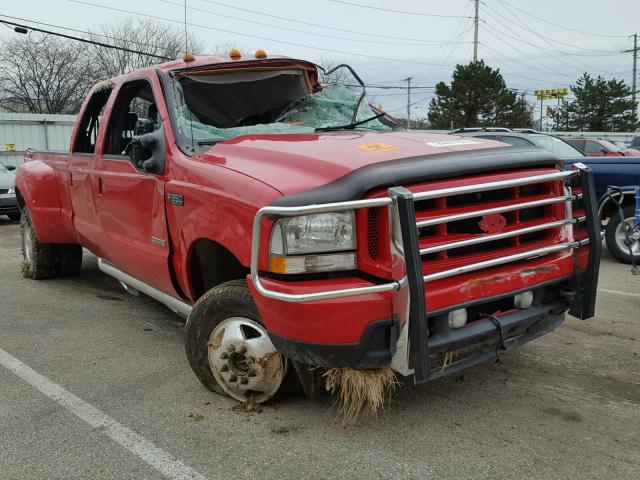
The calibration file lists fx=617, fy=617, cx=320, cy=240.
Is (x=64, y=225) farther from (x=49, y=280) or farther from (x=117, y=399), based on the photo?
(x=117, y=399)

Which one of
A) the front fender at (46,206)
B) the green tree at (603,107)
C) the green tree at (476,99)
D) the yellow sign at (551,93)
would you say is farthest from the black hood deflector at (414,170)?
the yellow sign at (551,93)

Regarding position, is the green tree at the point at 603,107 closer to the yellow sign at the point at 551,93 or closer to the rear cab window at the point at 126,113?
the yellow sign at the point at 551,93

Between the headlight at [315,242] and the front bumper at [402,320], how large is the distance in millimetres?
103

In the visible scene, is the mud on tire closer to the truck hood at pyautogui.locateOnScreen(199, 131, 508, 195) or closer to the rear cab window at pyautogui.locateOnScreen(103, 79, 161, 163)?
the rear cab window at pyautogui.locateOnScreen(103, 79, 161, 163)

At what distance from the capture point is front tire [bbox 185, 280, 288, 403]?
3.16 metres

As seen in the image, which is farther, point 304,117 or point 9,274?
point 9,274

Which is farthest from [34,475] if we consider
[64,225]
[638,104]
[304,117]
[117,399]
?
[638,104]

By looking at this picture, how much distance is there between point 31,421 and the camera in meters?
3.30

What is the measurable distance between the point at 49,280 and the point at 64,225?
1244mm

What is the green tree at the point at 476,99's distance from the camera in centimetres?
4369

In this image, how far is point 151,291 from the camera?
174 inches

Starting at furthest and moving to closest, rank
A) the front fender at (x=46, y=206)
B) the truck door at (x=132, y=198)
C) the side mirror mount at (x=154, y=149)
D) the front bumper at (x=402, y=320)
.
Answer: the front fender at (x=46, y=206) → the truck door at (x=132, y=198) → the side mirror mount at (x=154, y=149) → the front bumper at (x=402, y=320)

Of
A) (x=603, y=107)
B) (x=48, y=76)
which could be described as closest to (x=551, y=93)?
(x=603, y=107)

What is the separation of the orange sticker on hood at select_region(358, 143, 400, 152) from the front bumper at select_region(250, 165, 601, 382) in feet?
2.04
